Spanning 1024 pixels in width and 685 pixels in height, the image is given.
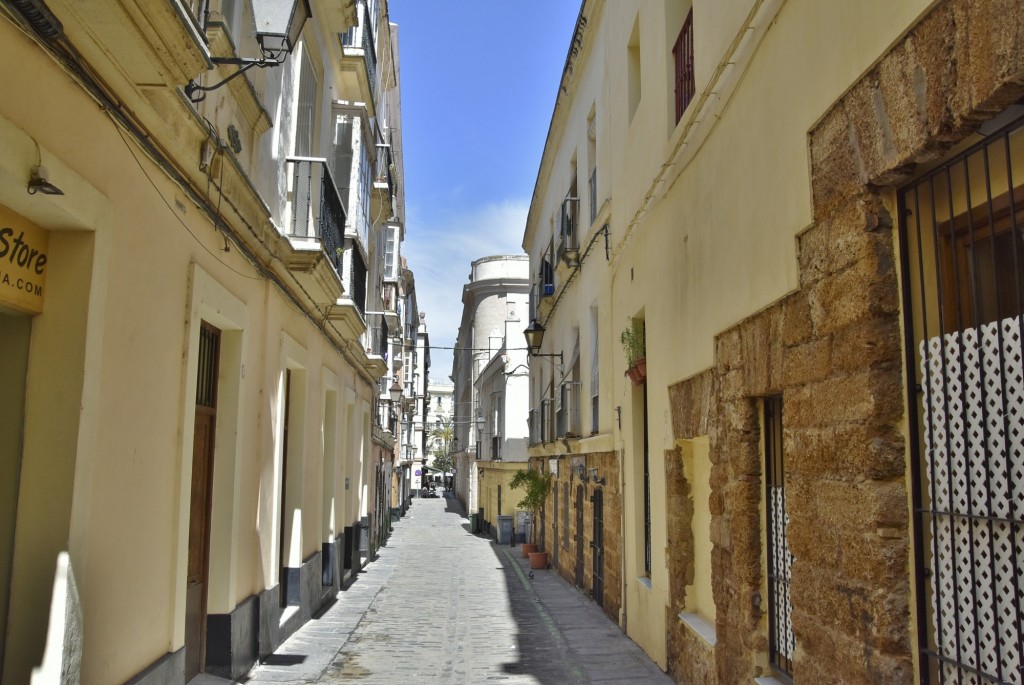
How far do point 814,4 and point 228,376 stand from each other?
4992 mm


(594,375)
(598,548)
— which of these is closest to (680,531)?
(598,548)

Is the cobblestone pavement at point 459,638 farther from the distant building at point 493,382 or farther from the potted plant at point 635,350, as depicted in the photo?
the distant building at point 493,382

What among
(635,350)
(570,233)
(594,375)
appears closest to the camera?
(635,350)

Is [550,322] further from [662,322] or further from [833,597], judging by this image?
[833,597]

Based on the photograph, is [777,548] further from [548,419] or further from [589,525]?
[548,419]

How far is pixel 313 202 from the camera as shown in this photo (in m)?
8.94

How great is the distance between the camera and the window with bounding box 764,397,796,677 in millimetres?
4930

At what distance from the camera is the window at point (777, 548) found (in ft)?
16.2

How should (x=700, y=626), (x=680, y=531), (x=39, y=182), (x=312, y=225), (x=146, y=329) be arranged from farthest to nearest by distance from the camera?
1. (x=312, y=225)
2. (x=680, y=531)
3. (x=700, y=626)
4. (x=146, y=329)
5. (x=39, y=182)

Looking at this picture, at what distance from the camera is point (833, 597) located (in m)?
3.78

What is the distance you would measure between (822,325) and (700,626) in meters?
3.29

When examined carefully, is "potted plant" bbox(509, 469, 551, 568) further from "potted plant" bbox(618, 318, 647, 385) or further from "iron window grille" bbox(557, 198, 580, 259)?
"potted plant" bbox(618, 318, 647, 385)

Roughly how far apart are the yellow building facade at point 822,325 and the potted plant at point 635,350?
66cm

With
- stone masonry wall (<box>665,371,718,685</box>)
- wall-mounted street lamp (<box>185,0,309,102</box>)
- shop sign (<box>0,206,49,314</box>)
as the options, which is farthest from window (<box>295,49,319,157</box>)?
shop sign (<box>0,206,49,314</box>)
